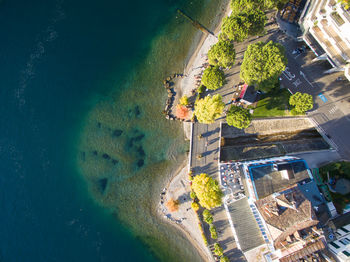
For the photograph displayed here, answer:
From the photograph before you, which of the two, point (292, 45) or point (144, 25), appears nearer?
point (292, 45)

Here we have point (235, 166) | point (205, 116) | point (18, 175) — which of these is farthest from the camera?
point (18, 175)

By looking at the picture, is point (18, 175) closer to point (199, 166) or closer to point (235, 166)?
point (199, 166)

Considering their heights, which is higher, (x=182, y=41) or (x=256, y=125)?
(x=182, y=41)

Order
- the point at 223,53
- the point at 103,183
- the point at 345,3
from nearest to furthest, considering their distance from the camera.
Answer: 1. the point at 345,3
2. the point at 223,53
3. the point at 103,183

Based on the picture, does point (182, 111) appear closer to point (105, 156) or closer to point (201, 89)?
point (201, 89)

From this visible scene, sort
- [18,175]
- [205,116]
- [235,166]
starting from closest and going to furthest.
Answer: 1. [205,116]
2. [235,166]
3. [18,175]

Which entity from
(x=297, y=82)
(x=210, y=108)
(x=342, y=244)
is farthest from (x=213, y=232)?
(x=297, y=82)

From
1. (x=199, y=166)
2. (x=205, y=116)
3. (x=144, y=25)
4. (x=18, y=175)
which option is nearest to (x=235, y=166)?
(x=199, y=166)
